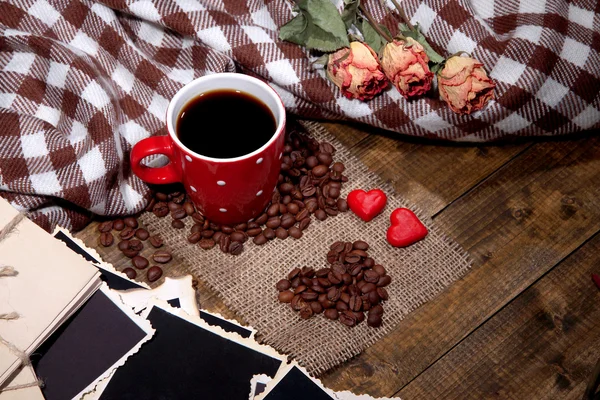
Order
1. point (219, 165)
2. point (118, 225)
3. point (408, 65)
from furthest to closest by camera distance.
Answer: point (118, 225)
point (408, 65)
point (219, 165)

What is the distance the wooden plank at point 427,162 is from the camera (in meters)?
1.29

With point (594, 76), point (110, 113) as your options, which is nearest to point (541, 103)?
point (594, 76)

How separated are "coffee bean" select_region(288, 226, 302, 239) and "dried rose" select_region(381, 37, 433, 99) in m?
0.30

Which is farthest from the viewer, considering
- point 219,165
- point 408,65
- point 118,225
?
point 118,225

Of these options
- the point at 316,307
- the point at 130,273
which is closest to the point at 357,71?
the point at 316,307

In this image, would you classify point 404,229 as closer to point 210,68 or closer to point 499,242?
point 499,242

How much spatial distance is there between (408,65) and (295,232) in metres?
0.35

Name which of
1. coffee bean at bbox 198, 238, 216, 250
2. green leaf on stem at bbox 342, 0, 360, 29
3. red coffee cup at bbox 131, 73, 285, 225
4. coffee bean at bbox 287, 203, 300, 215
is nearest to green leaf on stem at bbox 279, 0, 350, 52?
green leaf on stem at bbox 342, 0, 360, 29

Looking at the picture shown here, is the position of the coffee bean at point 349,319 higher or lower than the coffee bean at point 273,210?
lower

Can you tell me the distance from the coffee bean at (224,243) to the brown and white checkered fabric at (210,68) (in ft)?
0.53

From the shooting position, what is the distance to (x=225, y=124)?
3.63 feet

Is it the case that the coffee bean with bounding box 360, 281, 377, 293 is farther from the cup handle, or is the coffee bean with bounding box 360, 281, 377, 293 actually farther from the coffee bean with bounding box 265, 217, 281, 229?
the cup handle

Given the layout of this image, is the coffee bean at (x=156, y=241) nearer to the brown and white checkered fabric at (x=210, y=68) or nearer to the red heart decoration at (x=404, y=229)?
the brown and white checkered fabric at (x=210, y=68)

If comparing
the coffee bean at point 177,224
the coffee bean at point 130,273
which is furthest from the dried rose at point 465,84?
the coffee bean at point 130,273
